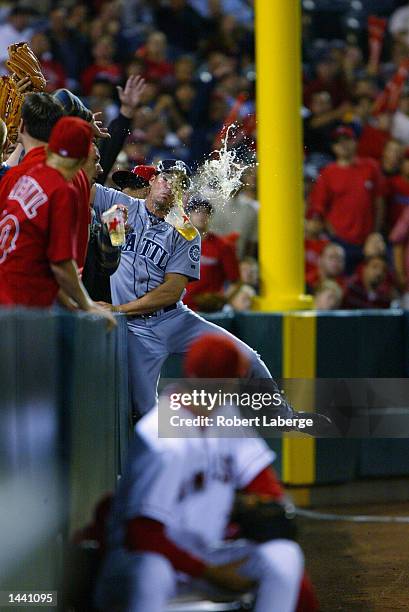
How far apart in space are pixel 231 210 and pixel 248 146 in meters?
0.59

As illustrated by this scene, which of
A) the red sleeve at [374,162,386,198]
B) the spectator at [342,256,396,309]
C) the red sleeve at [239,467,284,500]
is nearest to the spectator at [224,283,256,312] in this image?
the spectator at [342,256,396,309]

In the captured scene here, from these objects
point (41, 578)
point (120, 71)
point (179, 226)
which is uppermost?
point (120, 71)

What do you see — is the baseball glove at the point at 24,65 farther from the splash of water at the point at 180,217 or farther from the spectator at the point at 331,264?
the spectator at the point at 331,264

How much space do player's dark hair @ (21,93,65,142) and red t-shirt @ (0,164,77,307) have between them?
312 mm

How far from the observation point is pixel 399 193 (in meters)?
10.9

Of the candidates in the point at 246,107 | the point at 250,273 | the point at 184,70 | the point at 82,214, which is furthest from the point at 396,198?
the point at 82,214

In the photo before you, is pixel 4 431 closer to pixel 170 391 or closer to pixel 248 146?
pixel 170 391

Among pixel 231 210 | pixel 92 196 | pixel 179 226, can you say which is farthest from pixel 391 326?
pixel 92 196

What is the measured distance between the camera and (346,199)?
10.4 meters

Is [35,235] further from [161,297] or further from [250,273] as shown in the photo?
[250,273]

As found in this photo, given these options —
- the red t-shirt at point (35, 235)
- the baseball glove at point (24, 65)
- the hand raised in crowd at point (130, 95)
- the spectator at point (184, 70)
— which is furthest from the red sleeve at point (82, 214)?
the spectator at point (184, 70)

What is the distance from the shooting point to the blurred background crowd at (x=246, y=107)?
30.6 feet

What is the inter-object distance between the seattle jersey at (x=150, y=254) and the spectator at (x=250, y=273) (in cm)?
204

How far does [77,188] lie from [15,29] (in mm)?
7135
